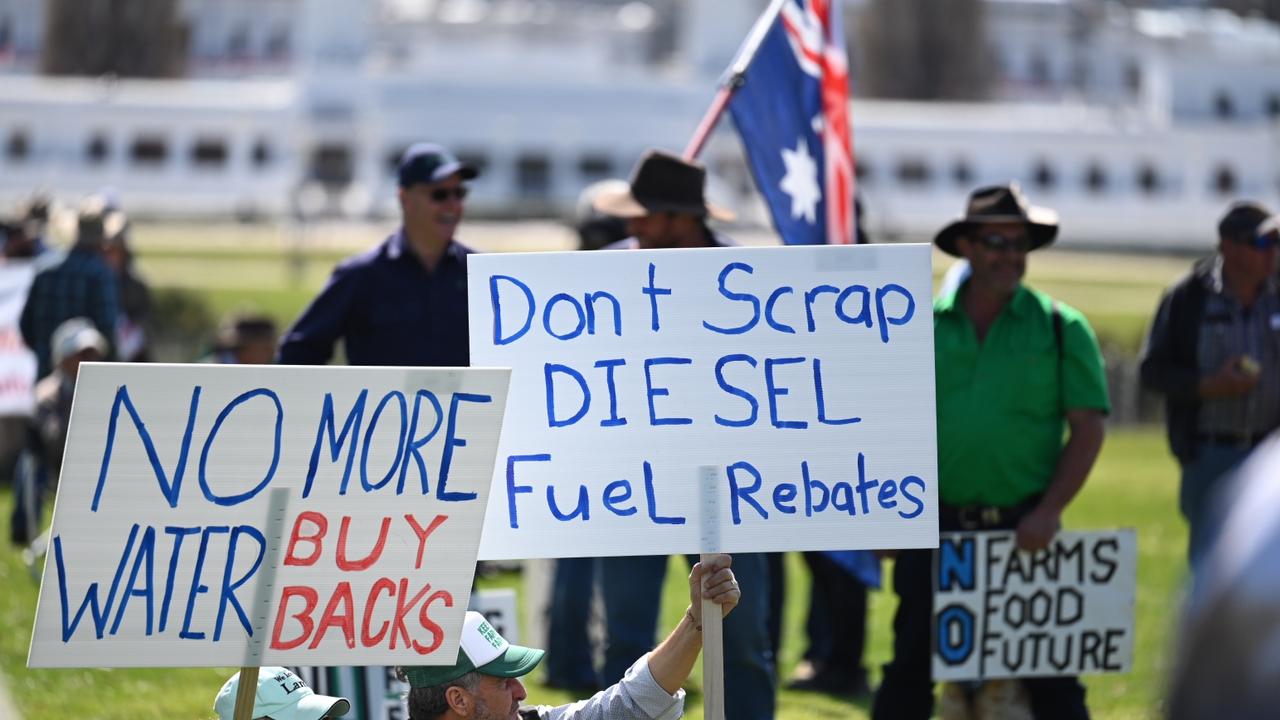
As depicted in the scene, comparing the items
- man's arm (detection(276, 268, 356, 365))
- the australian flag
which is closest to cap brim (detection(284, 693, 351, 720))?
man's arm (detection(276, 268, 356, 365))

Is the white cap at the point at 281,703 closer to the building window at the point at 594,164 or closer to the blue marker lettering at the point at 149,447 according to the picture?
the blue marker lettering at the point at 149,447

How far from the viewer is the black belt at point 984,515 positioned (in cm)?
641

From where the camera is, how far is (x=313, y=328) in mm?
6398

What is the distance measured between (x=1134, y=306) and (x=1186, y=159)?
4732 centimetres

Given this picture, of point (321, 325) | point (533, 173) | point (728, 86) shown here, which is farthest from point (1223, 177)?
point (321, 325)

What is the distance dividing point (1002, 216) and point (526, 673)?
254 cm

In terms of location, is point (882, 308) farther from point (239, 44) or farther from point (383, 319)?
point (239, 44)

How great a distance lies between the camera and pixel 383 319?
21.1ft

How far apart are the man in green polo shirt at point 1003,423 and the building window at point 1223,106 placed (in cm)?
8720

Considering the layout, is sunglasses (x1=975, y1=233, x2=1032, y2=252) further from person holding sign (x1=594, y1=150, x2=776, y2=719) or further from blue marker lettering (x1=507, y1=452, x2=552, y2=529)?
blue marker lettering (x1=507, y1=452, x2=552, y2=529)

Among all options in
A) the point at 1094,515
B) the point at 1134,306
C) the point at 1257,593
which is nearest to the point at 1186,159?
the point at 1134,306

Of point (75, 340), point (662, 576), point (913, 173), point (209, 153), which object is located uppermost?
point (662, 576)

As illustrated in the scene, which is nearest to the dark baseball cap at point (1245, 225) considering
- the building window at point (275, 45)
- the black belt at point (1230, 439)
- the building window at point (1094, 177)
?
the black belt at point (1230, 439)

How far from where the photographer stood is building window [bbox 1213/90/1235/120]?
297ft
